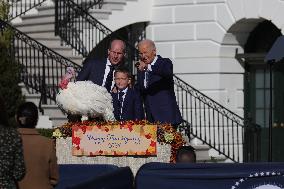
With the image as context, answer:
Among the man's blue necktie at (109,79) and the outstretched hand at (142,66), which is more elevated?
the outstretched hand at (142,66)

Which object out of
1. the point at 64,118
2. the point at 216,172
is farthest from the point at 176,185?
the point at 64,118

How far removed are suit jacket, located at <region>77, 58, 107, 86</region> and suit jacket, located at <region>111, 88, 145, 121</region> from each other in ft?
0.89

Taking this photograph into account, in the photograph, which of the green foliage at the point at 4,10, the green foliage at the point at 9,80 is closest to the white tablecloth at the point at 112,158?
the green foliage at the point at 9,80

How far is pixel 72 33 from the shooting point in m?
21.6

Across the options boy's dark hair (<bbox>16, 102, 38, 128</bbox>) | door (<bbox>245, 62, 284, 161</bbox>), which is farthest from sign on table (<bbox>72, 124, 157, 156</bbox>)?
door (<bbox>245, 62, 284, 161</bbox>)

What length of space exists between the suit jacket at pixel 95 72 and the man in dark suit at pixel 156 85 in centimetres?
46

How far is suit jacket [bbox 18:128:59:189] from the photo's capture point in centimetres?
897

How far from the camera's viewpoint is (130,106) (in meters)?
12.8

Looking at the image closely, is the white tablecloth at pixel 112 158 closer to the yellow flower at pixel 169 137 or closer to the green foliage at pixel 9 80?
the yellow flower at pixel 169 137

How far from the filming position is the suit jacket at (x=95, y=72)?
508 inches

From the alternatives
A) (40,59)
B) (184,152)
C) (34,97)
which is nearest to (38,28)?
(40,59)

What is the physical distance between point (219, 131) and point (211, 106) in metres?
0.53

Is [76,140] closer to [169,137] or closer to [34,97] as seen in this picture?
[169,137]

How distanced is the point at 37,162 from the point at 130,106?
3858 mm
